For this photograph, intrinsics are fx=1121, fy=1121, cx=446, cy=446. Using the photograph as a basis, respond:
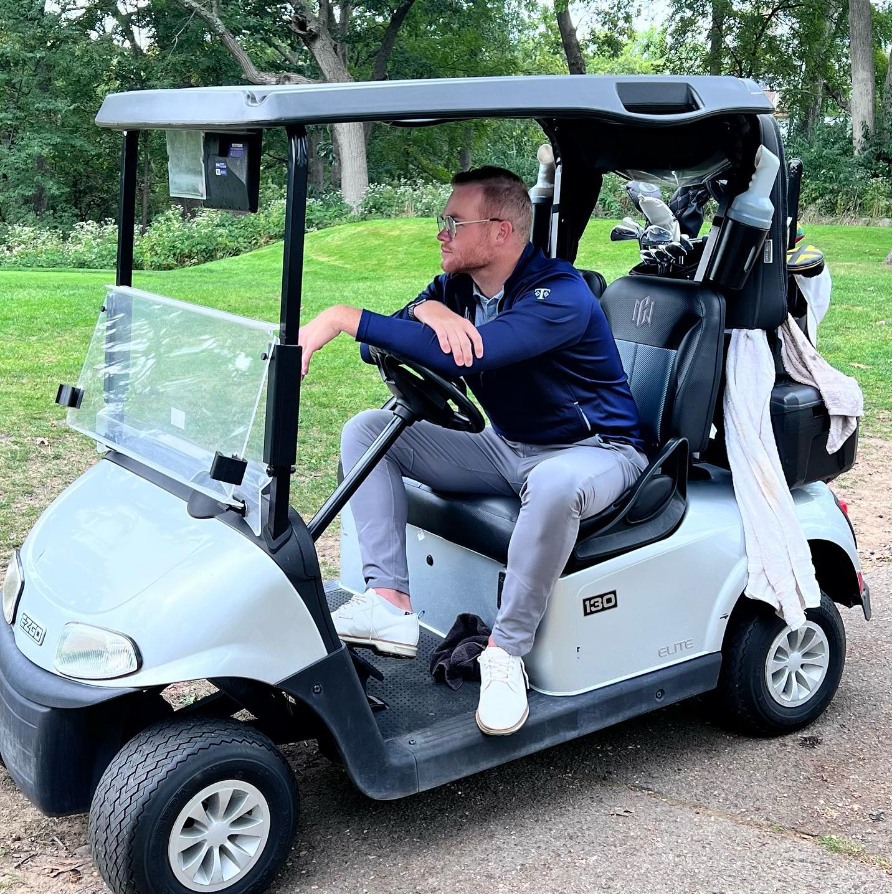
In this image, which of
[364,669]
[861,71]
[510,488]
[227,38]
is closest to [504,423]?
[510,488]

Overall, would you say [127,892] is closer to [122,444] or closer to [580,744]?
[122,444]

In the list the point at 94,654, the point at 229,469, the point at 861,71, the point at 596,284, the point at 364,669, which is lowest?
the point at 364,669

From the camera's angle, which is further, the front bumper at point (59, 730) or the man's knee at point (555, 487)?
the man's knee at point (555, 487)

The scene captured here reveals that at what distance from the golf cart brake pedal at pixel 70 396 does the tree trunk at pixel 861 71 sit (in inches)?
830

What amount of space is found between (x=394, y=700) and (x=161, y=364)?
3.37 ft

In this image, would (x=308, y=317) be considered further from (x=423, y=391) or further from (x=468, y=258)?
(x=423, y=391)

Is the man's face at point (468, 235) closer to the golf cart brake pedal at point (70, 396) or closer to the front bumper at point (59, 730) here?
the golf cart brake pedal at point (70, 396)

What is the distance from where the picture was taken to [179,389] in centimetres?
271

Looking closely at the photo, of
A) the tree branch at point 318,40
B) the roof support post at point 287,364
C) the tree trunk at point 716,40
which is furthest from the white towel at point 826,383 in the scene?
the tree trunk at point 716,40

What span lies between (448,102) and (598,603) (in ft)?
4.36

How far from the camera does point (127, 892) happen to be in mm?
2270

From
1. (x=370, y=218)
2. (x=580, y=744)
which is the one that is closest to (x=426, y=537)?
(x=580, y=744)

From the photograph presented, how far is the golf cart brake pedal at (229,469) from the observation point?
95.0 inches

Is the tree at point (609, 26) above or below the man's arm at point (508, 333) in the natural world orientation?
above
